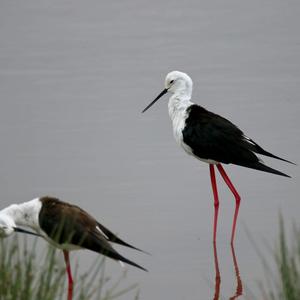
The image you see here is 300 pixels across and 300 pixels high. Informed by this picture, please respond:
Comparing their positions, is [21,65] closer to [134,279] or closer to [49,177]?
[49,177]

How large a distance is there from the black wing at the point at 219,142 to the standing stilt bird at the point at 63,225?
1.70 metres

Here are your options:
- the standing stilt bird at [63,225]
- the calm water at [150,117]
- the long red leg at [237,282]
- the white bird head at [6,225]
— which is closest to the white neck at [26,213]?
the standing stilt bird at [63,225]

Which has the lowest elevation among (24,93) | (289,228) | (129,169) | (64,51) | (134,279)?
(134,279)

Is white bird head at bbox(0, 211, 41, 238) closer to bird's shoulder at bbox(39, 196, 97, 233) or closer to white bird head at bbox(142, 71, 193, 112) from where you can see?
A: bird's shoulder at bbox(39, 196, 97, 233)

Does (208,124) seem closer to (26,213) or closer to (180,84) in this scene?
(180,84)

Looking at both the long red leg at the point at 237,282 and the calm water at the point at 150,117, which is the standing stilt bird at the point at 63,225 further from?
the long red leg at the point at 237,282

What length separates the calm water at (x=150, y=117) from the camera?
785cm

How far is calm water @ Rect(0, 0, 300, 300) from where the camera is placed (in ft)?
25.7

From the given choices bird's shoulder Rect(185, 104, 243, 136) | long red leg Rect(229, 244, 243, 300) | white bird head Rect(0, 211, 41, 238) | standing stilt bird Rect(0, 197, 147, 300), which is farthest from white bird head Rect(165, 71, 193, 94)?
white bird head Rect(0, 211, 41, 238)

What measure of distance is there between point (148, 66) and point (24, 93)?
5.49 feet

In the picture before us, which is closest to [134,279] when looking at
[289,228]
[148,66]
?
[289,228]

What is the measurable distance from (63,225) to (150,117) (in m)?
4.68

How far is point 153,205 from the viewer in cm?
864

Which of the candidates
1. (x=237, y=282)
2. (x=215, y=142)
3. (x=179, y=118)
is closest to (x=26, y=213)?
(x=237, y=282)
